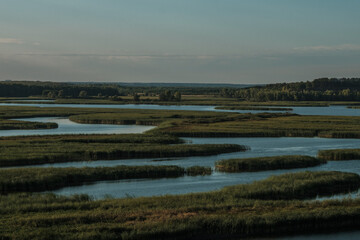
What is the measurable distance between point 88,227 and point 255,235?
23.8 ft

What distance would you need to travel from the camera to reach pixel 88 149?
1823 inches

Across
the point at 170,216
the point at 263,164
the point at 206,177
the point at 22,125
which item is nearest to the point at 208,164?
the point at 263,164

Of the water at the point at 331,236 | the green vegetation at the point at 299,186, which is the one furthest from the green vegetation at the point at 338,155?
the water at the point at 331,236

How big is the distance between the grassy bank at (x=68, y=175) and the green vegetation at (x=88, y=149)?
21.6 feet

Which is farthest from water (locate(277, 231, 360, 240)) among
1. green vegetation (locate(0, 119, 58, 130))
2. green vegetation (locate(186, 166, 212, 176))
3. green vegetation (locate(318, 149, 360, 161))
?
green vegetation (locate(0, 119, 58, 130))

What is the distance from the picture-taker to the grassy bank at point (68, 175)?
31.8 m

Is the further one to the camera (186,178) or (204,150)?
(204,150)

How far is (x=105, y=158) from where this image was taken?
44.6m

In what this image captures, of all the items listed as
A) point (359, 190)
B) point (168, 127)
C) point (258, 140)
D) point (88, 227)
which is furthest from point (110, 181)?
point (168, 127)

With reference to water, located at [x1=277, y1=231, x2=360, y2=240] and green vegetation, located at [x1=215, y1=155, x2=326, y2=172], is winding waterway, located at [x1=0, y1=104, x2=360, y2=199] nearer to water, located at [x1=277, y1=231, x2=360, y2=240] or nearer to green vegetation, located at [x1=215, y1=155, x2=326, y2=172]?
green vegetation, located at [x1=215, y1=155, x2=326, y2=172]

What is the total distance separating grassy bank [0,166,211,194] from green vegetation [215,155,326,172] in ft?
7.26

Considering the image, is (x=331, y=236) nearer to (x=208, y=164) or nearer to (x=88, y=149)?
(x=208, y=164)

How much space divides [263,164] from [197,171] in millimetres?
5591

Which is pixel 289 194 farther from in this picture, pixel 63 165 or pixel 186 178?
pixel 63 165
